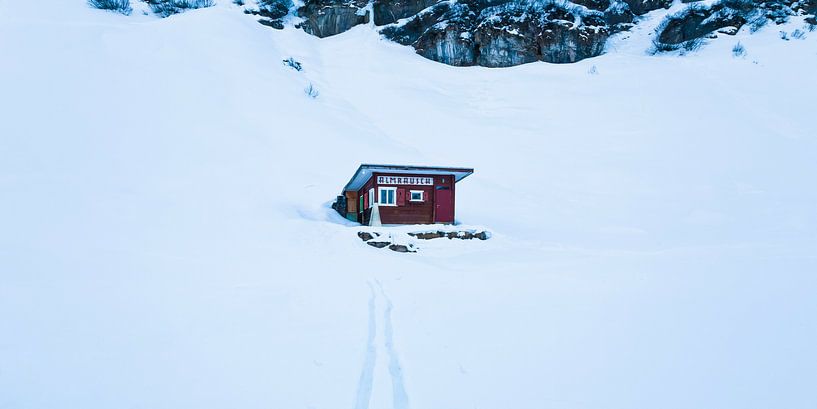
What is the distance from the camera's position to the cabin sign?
A: 15156 mm

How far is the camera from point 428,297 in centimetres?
710

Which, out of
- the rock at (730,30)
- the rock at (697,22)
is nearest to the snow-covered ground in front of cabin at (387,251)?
the rock at (730,30)

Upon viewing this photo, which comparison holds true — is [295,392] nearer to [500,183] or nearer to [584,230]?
[584,230]

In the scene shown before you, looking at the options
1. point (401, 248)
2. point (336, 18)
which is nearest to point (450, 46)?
point (336, 18)

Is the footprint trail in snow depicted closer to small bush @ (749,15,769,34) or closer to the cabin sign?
the cabin sign

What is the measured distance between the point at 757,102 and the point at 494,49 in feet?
62.0

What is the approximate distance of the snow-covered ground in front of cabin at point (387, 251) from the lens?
12.8 feet

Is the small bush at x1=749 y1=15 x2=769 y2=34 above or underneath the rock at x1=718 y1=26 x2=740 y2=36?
above

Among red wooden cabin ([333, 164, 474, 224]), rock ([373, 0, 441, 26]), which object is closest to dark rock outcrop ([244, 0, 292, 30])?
rock ([373, 0, 441, 26])

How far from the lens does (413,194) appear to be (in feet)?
50.3

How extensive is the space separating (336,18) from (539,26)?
19.0 m

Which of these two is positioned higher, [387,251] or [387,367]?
[387,367]

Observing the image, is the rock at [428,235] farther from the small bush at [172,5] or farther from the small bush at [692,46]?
the small bush at [172,5]

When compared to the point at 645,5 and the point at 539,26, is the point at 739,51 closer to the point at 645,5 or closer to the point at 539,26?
the point at 645,5
